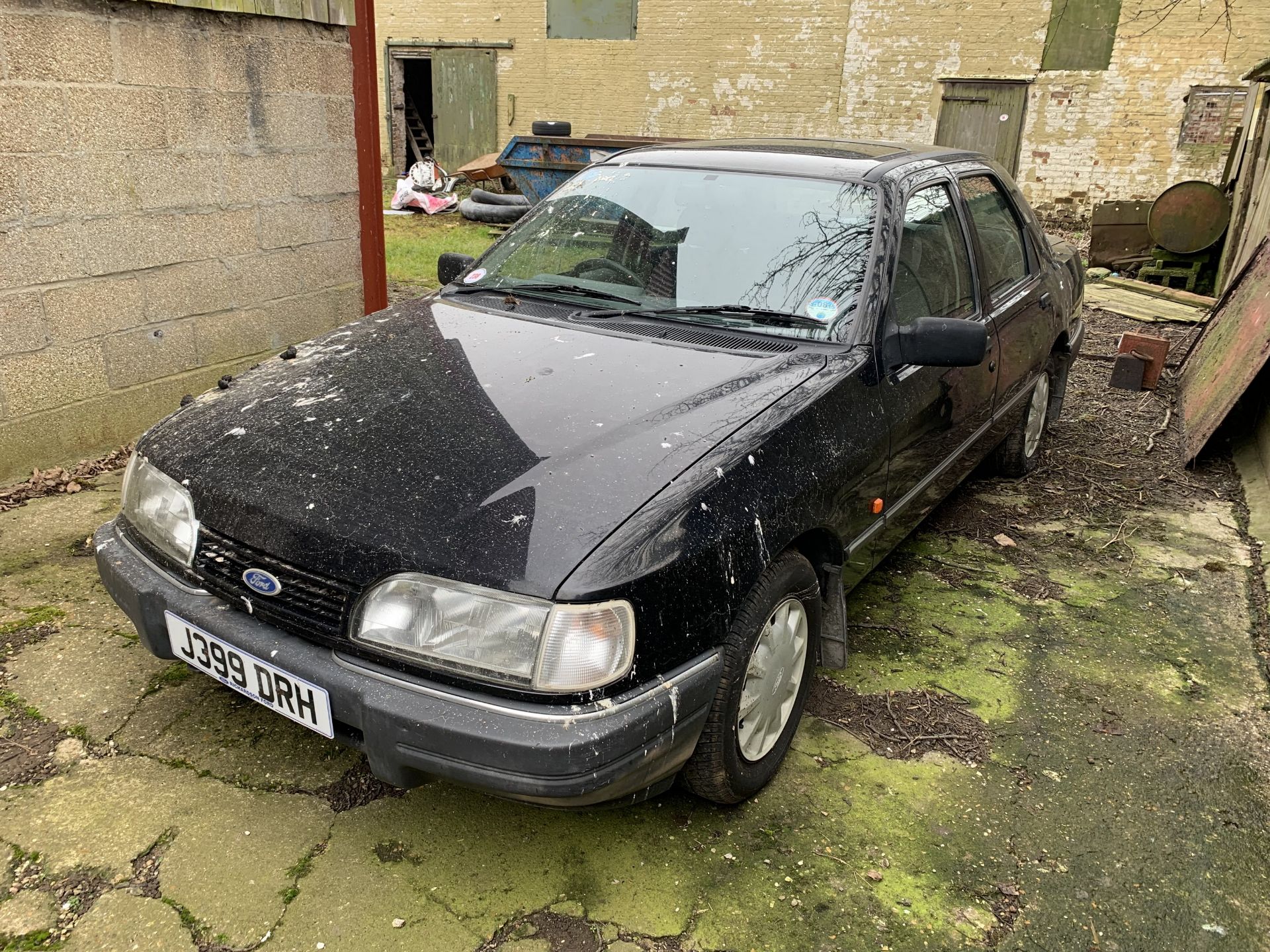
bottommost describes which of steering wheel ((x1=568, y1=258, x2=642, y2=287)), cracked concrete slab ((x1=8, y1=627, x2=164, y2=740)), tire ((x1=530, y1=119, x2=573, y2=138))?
cracked concrete slab ((x1=8, y1=627, x2=164, y2=740))

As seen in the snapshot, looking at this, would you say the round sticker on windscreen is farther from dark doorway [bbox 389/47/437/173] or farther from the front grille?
dark doorway [bbox 389/47/437/173]

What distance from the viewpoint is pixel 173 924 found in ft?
6.59

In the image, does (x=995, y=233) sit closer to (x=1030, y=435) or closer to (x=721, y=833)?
(x=1030, y=435)

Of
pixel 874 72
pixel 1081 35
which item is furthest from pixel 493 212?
pixel 1081 35

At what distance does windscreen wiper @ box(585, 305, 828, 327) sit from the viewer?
288cm

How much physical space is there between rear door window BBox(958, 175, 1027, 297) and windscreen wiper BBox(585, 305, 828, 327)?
124 centimetres

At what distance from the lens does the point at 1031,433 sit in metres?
4.82

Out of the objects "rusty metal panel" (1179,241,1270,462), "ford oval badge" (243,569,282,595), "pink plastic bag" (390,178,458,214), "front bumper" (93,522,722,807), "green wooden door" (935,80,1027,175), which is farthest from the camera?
"green wooden door" (935,80,1027,175)

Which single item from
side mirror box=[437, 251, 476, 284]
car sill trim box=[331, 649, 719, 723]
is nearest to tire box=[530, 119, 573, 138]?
side mirror box=[437, 251, 476, 284]

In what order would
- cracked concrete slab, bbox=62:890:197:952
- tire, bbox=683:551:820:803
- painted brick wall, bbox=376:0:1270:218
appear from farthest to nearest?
painted brick wall, bbox=376:0:1270:218 < tire, bbox=683:551:820:803 < cracked concrete slab, bbox=62:890:197:952

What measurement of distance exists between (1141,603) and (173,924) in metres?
3.48

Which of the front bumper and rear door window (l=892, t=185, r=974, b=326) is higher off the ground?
rear door window (l=892, t=185, r=974, b=326)

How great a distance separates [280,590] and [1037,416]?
4066 mm

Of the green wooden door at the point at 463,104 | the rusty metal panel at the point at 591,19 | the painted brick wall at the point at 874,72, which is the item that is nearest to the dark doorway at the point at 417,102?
the green wooden door at the point at 463,104
